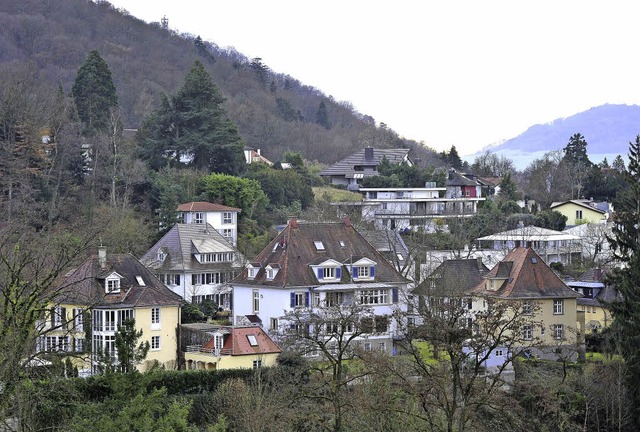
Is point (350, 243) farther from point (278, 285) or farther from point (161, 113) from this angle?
point (161, 113)

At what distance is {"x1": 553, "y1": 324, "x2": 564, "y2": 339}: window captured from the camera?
45.8m

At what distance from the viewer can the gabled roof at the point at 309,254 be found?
46866 millimetres

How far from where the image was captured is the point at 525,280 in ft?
156

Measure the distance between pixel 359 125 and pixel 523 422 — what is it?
91444 millimetres

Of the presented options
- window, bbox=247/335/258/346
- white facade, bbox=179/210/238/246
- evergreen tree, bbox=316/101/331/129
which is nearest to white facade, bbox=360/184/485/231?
white facade, bbox=179/210/238/246

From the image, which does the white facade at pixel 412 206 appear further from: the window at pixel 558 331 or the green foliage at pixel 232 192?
the window at pixel 558 331

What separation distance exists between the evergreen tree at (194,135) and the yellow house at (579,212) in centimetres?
2338

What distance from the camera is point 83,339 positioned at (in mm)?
40406

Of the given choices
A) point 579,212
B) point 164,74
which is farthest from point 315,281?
point 164,74

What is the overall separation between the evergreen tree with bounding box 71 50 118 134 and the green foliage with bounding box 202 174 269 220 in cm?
898

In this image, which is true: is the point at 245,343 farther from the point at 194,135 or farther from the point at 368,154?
the point at 368,154

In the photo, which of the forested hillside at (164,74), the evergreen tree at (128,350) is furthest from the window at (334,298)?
the forested hillside at (164,74)

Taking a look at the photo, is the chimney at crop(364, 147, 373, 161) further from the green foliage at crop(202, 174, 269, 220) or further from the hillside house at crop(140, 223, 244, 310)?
the hillside house at crop(140, 223, 244, 310)

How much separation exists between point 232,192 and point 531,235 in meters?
17.3
